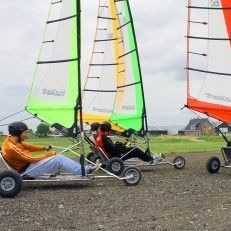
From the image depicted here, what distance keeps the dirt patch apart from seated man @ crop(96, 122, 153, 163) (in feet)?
6.97

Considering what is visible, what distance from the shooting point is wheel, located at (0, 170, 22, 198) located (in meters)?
11.1

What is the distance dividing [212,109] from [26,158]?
621 cm

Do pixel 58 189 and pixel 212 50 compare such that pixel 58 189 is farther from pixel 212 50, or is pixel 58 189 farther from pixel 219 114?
pixel 212 50

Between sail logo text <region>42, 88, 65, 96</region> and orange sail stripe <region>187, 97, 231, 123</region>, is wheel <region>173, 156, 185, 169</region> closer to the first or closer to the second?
orange sail stripe <region>187, 97, 231, 123</region>

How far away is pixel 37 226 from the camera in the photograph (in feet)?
26.7

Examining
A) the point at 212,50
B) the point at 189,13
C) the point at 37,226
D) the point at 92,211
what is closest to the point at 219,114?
the point at 212,50

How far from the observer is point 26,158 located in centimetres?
1207

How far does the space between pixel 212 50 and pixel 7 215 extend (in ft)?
30.9

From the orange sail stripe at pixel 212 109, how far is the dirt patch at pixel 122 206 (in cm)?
231

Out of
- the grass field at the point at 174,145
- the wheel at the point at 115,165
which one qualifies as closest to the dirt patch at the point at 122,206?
the wheel at the point at 115,165

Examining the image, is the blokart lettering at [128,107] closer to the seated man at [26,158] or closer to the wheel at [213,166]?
the wheel at [213,166]

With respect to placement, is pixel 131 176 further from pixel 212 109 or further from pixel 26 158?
pixel 212 109

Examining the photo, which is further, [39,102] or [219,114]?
[219,114]

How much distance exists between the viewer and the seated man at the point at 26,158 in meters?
12.0
